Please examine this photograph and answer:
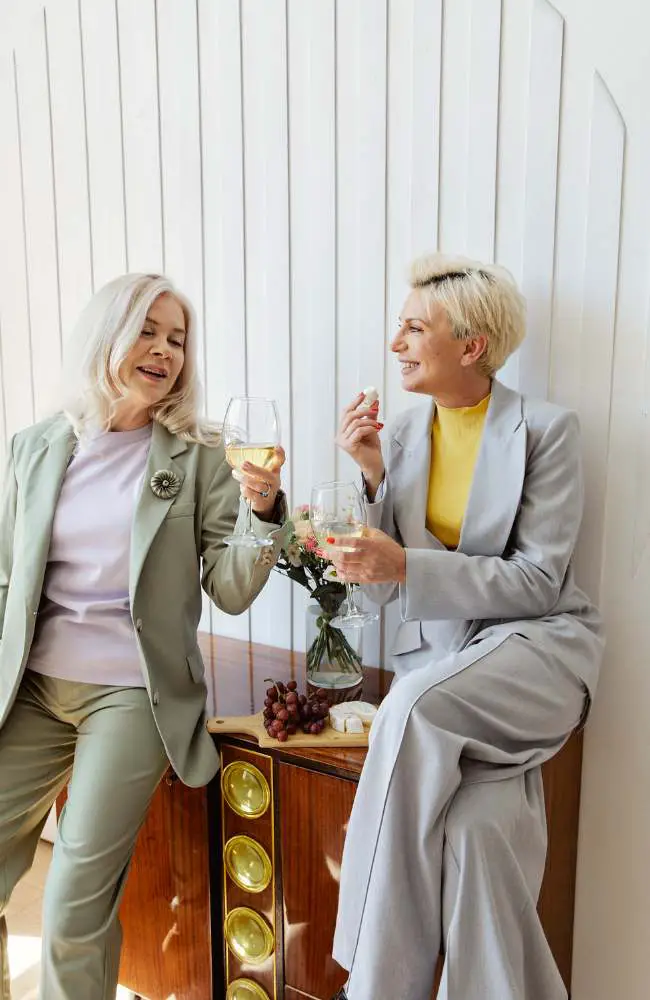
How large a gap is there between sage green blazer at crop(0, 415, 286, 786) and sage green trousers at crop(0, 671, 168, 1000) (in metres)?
0.07

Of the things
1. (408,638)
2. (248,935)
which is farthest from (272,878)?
(408,638)

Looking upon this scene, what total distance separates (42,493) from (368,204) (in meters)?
1.08

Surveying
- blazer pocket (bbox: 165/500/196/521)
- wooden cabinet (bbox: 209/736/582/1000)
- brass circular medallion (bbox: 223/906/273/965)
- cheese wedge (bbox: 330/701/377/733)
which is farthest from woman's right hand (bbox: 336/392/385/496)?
brass circular medallion (bbox: 223/906/273/965)

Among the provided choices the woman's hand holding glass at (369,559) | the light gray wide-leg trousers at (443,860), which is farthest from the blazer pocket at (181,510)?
the light gray wide-leg trousers at (443,860)

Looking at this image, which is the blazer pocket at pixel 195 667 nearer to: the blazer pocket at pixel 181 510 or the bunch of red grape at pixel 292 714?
the bunch of red grape at pixel 292 714

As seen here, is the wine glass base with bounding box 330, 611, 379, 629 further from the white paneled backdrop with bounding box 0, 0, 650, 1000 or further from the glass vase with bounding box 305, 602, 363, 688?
the white paneled backdrop with bounding box 0, 0, 650, 1000

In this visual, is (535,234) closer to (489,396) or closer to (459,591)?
(489,396)

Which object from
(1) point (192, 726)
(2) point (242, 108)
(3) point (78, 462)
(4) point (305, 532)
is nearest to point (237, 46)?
(2) point (242, 108)

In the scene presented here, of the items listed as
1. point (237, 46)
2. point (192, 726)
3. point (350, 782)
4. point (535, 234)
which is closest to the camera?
point (350, 782)

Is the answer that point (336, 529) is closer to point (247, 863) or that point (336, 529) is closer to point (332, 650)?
point (332, 650)

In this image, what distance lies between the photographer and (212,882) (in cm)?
181

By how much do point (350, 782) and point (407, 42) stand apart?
5.60ft

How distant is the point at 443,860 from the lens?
1360mm

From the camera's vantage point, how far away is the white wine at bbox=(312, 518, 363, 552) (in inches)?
57.0
